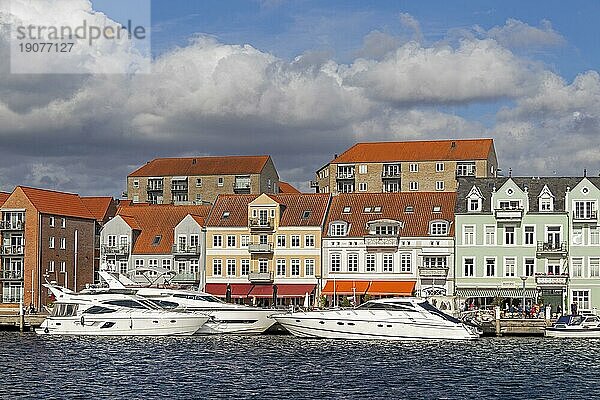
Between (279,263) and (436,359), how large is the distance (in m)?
36.7

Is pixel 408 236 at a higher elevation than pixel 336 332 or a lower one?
higher

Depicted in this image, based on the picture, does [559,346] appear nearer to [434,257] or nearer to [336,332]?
[336,332]

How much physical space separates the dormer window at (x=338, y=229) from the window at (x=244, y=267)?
25.2 feet

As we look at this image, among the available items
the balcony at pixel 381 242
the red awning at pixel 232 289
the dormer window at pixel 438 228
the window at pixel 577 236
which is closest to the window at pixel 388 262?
the balcony at pixel 381 242

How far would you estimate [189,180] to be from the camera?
140 m

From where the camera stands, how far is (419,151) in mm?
136500

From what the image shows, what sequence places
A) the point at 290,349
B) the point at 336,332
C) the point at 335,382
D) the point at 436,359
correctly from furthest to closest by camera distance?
the point at 336,332 → the point at 290,349 → the point at 436,359 → the point at 335,382

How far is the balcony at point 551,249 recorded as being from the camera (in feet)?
307

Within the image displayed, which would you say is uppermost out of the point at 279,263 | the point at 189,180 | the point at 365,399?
the point at 189,180

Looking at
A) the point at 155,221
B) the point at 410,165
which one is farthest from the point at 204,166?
the point at 155,221

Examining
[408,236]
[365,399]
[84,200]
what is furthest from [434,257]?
[365,399]

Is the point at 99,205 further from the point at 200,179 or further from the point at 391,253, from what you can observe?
the point at 391,253

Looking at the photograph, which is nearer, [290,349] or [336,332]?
[290,349]

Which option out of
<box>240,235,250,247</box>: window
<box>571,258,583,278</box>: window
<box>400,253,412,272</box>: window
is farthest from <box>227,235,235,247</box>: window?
<box>571,258,583,278</box>: window
